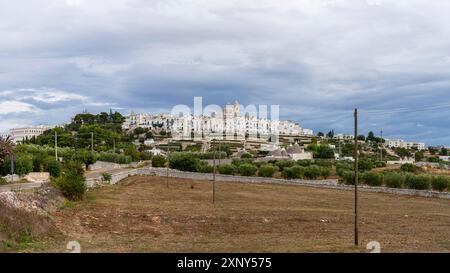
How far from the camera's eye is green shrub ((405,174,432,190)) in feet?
208

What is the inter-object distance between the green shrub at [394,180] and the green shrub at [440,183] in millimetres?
4044

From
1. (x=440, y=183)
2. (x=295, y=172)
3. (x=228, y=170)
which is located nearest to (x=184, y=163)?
(x=228, y=170)

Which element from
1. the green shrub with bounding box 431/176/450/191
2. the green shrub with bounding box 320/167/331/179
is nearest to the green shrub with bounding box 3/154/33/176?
the green shrub with bounding box 320/167/331/179

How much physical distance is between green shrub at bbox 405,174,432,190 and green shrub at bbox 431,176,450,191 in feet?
1.89

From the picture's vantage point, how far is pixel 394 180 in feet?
219

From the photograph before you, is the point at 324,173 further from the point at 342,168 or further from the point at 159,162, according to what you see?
the point at 159,162

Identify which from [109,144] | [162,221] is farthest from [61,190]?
[109,144]

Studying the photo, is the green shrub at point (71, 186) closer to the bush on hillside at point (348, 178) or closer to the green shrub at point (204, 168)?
the bush on hillside at point (348, 178)

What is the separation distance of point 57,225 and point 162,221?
6.42 metres

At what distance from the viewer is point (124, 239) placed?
74.8 feet

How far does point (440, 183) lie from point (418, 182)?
257 cm

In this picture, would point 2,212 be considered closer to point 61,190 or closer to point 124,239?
point 124,239

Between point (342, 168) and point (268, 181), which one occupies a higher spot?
point (342, 168)

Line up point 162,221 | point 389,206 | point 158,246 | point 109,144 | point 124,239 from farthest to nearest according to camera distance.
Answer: point 109,144, point 389,206, point 162,221, point 124,239, point 158,246
